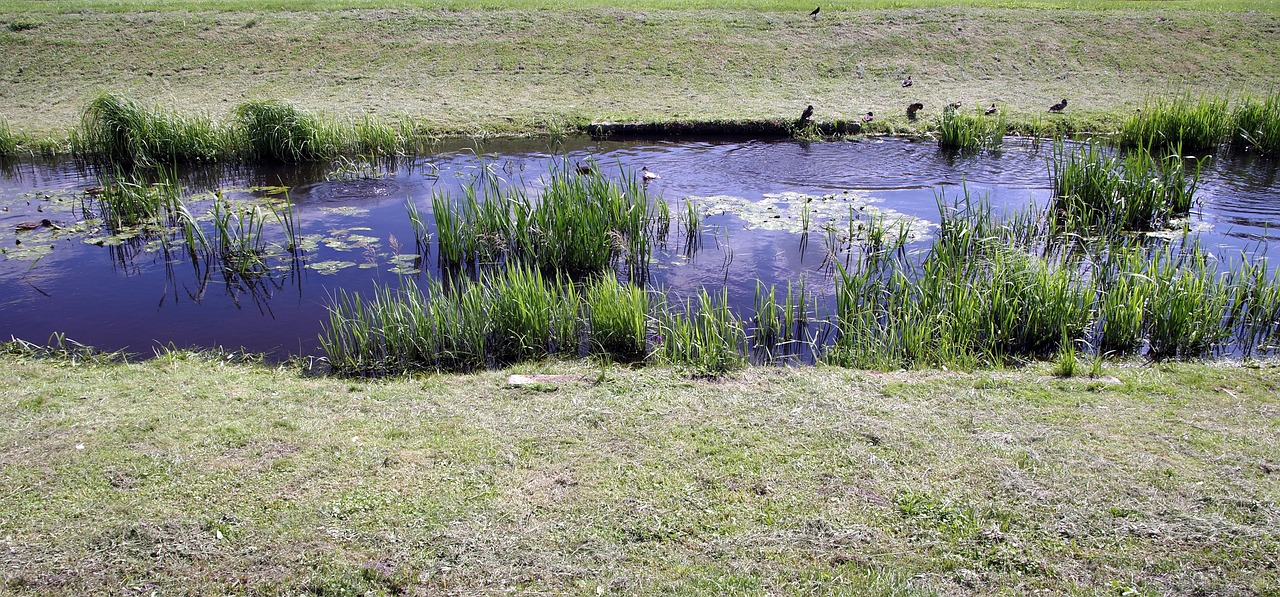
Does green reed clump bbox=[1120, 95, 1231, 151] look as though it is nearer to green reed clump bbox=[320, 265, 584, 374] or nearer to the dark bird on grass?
green reed clump bbox=[320, 265, 584, 374]

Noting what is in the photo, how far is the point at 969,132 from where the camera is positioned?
12.1 meters

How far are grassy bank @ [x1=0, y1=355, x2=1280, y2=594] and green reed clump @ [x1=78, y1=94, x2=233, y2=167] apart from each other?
7690mm

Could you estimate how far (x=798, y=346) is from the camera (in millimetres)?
6172

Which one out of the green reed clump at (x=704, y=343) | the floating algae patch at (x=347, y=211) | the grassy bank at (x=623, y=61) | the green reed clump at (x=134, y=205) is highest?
the grassy bank at (x=623, y=61)

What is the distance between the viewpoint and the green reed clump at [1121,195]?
8414mm

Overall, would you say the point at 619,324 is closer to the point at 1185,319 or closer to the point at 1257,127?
the point at 1185,319

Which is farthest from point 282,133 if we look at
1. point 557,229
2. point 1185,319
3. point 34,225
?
point 1185,319

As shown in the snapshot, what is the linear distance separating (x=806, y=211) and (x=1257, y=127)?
7.25 meters

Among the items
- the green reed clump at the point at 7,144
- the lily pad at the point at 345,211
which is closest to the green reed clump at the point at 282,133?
the lily pad at the point at 345,211

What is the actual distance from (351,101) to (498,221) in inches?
365

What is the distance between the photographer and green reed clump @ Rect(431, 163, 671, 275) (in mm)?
7578

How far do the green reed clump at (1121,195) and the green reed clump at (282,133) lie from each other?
965 cm

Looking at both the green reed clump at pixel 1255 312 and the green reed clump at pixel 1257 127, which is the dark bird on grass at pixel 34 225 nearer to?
the green reed clump at pixel 1255 312

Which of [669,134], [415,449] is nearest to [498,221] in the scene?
[415,449]
